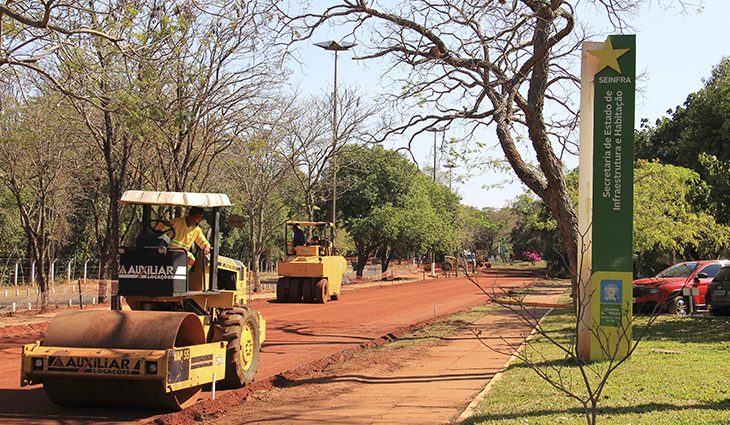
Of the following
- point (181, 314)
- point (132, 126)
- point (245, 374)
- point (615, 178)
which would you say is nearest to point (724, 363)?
point (615, 178)

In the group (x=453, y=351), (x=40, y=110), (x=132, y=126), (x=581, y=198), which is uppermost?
(x=40, y=110)

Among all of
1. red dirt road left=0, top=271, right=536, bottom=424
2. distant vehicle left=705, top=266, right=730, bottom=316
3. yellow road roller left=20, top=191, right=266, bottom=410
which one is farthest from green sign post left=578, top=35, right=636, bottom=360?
distant vehicle left=705, top=266, right=730, bottom=316

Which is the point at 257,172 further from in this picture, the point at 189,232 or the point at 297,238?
the point at 189,232

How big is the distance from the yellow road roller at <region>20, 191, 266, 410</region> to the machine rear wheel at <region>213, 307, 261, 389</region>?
15 mm

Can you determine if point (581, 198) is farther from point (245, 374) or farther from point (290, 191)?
point (290, 191)

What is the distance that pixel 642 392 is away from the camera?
9.93m

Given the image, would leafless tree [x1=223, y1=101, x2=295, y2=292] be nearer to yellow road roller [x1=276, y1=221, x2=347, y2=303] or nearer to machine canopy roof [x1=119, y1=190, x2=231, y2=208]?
yellow road roller [x1=276, y1=221, x2=347, y2=303]

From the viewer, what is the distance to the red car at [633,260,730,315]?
Result: 22812 millimetres

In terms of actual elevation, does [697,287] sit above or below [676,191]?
below

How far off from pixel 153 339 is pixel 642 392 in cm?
616

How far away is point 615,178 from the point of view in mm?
12531

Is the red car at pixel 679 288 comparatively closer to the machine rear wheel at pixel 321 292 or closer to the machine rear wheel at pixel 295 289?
the machine rear wheel at pixel 321 292

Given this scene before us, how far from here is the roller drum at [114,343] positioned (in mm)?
9305

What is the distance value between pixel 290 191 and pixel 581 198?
34636mm
